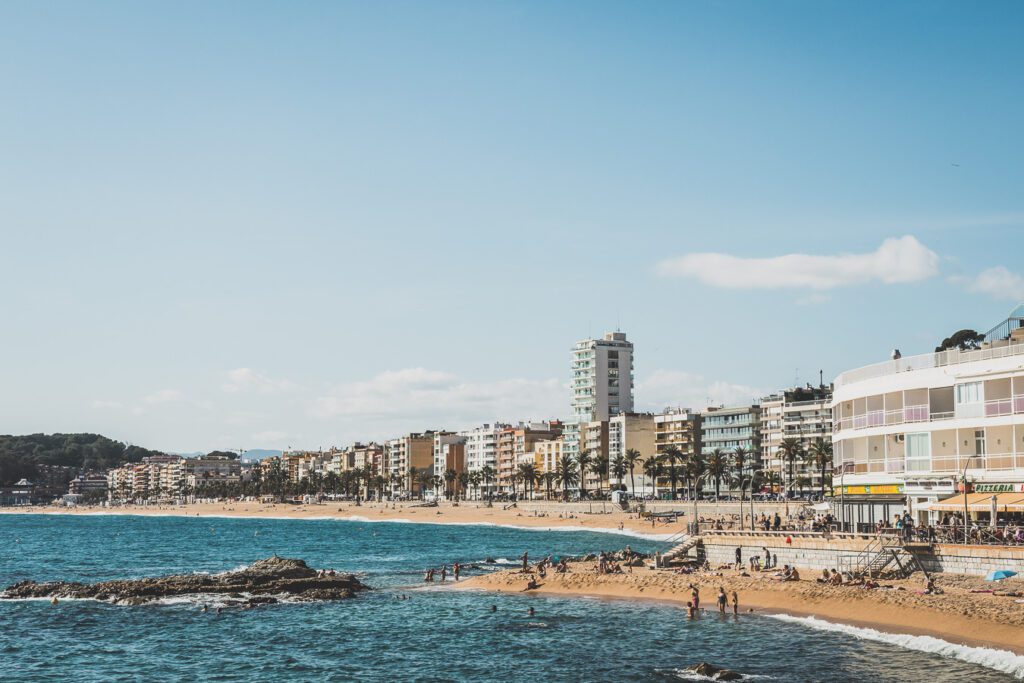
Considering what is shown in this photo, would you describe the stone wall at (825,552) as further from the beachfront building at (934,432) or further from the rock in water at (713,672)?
the rock in water at (713,672)

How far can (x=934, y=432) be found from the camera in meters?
56.7

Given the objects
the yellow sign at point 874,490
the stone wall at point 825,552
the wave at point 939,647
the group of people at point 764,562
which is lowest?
the wave at point 939,647

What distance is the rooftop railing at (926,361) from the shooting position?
54.1m

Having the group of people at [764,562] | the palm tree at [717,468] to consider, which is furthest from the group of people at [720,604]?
the palm tree at [717,468]

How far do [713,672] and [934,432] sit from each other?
2473cm

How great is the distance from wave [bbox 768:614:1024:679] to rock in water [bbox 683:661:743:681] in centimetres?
903

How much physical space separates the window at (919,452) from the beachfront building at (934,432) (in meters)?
0.06

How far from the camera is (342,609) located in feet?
205

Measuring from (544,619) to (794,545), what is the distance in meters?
16.9

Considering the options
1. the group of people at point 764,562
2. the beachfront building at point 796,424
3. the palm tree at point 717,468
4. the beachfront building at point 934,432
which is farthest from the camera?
the beachfront building at point 796,424

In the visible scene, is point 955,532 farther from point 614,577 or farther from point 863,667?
point 614,577

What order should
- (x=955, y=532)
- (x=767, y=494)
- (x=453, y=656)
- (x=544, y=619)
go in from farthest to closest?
(x=767, y=494), (x=544, y=619), (x=955, y=532), (x=453, y=656)

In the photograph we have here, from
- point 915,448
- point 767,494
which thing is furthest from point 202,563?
point 767,494

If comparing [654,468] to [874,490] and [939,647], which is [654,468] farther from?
[939,647]
